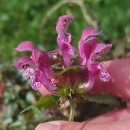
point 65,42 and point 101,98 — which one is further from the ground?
point 65,42

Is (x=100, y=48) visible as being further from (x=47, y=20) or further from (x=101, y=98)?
(x=47, y=20)

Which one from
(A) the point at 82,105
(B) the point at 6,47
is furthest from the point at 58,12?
(A) the point at 82,105

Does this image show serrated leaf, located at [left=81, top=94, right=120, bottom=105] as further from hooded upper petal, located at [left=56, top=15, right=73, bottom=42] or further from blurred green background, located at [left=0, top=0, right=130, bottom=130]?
blurred green background, located at [left=0, top=0, right=130, bottom=130]

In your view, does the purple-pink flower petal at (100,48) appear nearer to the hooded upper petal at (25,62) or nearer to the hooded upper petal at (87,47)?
the hooded upper petal at (87,47)

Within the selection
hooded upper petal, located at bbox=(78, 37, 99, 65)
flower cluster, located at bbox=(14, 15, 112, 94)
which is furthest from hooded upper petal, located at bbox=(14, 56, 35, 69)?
hooded upper petal, located at bbox=(78, 37, 99, 65)

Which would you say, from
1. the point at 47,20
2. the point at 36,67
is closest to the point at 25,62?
the point at 36,67
